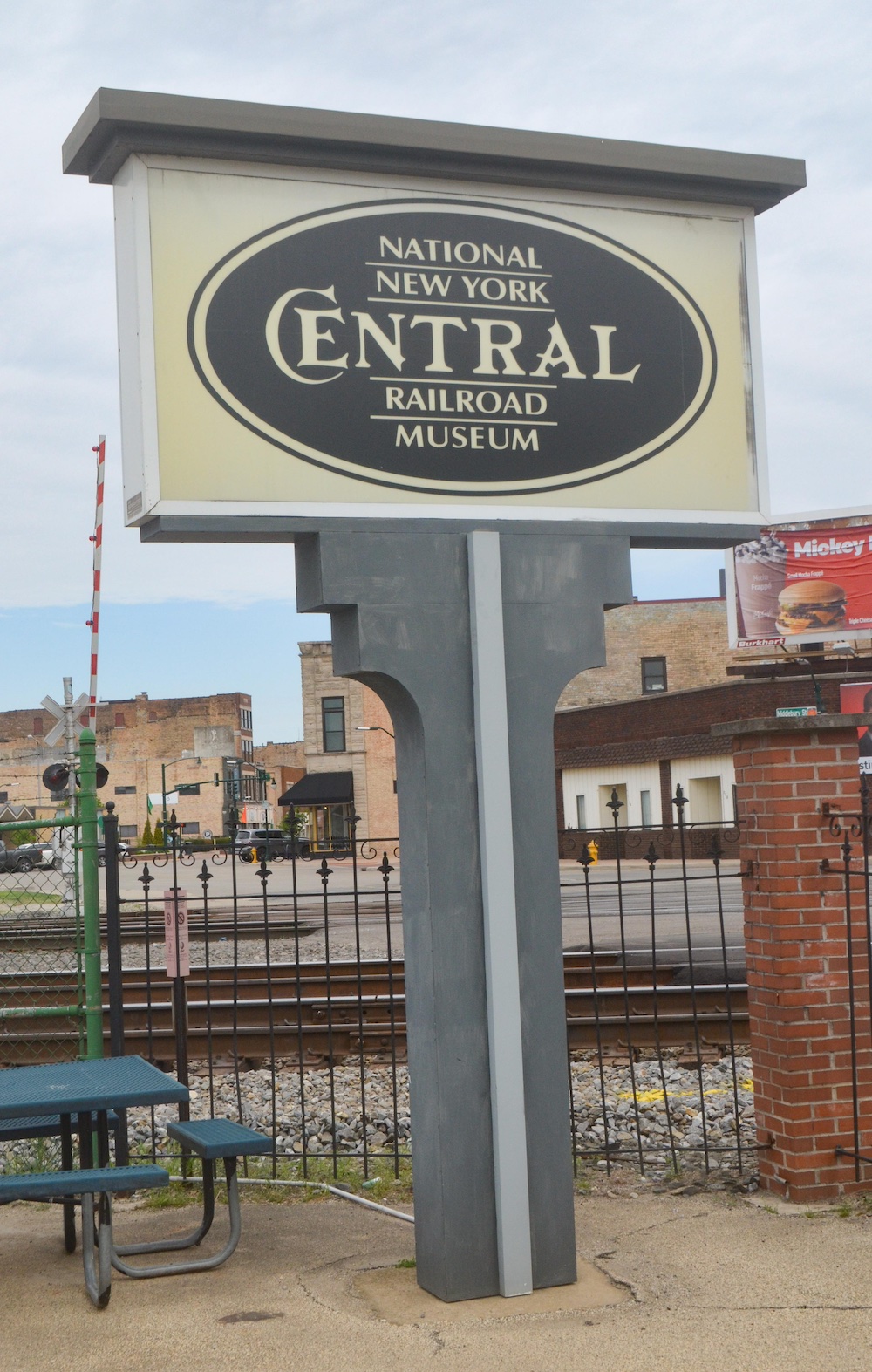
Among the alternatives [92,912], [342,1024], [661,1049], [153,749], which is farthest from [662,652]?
[92,912]

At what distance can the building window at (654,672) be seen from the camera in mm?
60312

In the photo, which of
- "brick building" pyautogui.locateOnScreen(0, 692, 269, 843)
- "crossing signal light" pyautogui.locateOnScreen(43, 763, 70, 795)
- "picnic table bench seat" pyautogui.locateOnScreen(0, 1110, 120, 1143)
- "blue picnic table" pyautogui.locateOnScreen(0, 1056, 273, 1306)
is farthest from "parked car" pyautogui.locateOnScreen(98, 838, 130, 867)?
"brick building" pyautogui.locateOnScreen(0, 692, 269, 843)

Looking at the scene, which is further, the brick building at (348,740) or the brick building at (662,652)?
the brick building at (662,652)

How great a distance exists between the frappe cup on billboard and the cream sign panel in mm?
41688

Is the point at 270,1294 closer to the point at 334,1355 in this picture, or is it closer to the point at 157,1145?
the point at 334,1355

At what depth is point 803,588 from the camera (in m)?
47.0

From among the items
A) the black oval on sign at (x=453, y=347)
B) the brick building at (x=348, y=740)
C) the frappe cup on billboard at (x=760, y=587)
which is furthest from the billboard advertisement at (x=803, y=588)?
the black oval on sign at (x=453, y=347)

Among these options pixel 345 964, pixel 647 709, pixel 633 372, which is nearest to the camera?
pixel 633 372

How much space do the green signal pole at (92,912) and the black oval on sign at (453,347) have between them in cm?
213

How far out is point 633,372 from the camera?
549cm

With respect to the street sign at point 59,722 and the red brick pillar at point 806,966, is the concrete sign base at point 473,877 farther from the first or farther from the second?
the street sign at point 59,722

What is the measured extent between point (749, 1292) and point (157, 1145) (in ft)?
13.5

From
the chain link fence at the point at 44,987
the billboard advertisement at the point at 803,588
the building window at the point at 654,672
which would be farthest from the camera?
the building window at the point at 654,672

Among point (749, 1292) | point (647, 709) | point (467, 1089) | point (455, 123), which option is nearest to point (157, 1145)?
point (467, 1089)
